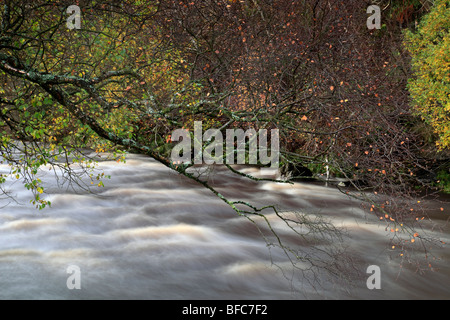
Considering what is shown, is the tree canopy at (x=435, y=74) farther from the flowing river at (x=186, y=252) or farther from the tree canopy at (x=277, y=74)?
the flowing river at (x=186, y=252)

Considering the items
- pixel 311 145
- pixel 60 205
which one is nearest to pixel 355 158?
pixel 311 145

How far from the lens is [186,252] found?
9.30 meters

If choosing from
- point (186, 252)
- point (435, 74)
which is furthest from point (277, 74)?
point (186, 252)

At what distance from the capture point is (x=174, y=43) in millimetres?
14055

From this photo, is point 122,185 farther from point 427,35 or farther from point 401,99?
point 427,35

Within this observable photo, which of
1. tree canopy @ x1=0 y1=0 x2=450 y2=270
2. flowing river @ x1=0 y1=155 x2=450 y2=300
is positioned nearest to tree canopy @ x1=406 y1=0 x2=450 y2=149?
tree canopy @ x1=0 y1=0 x2=450 y2=270

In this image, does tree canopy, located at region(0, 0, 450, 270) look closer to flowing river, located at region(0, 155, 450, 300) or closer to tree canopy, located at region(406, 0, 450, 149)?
tree canopy, located at region(406, 0, 450, 149)

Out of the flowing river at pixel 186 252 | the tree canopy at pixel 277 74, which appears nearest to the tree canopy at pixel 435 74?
the tree canopy at pixel 277 74

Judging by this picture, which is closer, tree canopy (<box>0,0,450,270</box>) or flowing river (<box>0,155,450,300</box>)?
flowing river (<box>0,155,450,300</box>)

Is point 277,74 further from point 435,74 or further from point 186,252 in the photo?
point 186,252

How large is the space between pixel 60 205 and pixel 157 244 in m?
3.47

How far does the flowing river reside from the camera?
7723mm

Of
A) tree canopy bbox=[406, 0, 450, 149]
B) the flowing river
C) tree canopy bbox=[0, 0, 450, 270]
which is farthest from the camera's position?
tree canopy bbox=[406, 0, 450, 149]

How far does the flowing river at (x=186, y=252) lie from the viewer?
25.3 ft
